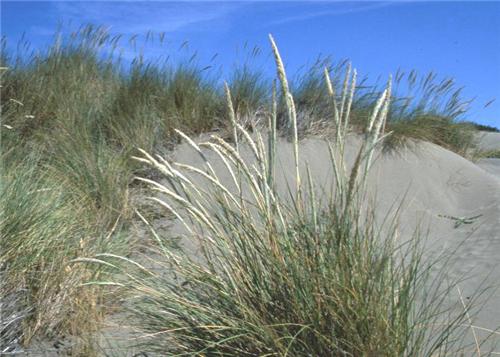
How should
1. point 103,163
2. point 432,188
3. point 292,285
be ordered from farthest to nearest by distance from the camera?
point 432,188, point 103,163, point 292,285

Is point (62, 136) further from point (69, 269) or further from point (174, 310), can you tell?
point (174, 310)

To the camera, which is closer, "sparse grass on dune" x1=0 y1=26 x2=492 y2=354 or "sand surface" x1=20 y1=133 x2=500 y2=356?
"sparse grass on dune" x1=0 y1=26 x2=492 y2=354

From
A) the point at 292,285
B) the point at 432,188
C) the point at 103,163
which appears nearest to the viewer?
the point at 292,285

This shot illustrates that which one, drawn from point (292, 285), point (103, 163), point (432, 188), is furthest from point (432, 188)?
point (292, 285)

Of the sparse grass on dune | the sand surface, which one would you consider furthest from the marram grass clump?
the sand surface

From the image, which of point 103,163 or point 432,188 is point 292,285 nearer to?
point 103,163

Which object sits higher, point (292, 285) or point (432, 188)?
point (292, 285)

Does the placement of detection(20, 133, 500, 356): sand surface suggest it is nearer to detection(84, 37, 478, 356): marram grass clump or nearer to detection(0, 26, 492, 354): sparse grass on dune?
detection(0, 26, 492, 354): sparse grass on dune

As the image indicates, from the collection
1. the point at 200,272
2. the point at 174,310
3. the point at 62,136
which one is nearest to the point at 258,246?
the point at 200,272

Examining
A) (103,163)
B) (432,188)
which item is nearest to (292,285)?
(103,163)

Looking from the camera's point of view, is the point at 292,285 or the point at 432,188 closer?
the point at 292,285

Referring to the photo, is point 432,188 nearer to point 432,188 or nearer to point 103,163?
point 432,188

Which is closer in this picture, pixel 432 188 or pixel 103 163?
pixel 103 163

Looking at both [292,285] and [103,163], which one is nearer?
[292,285]
